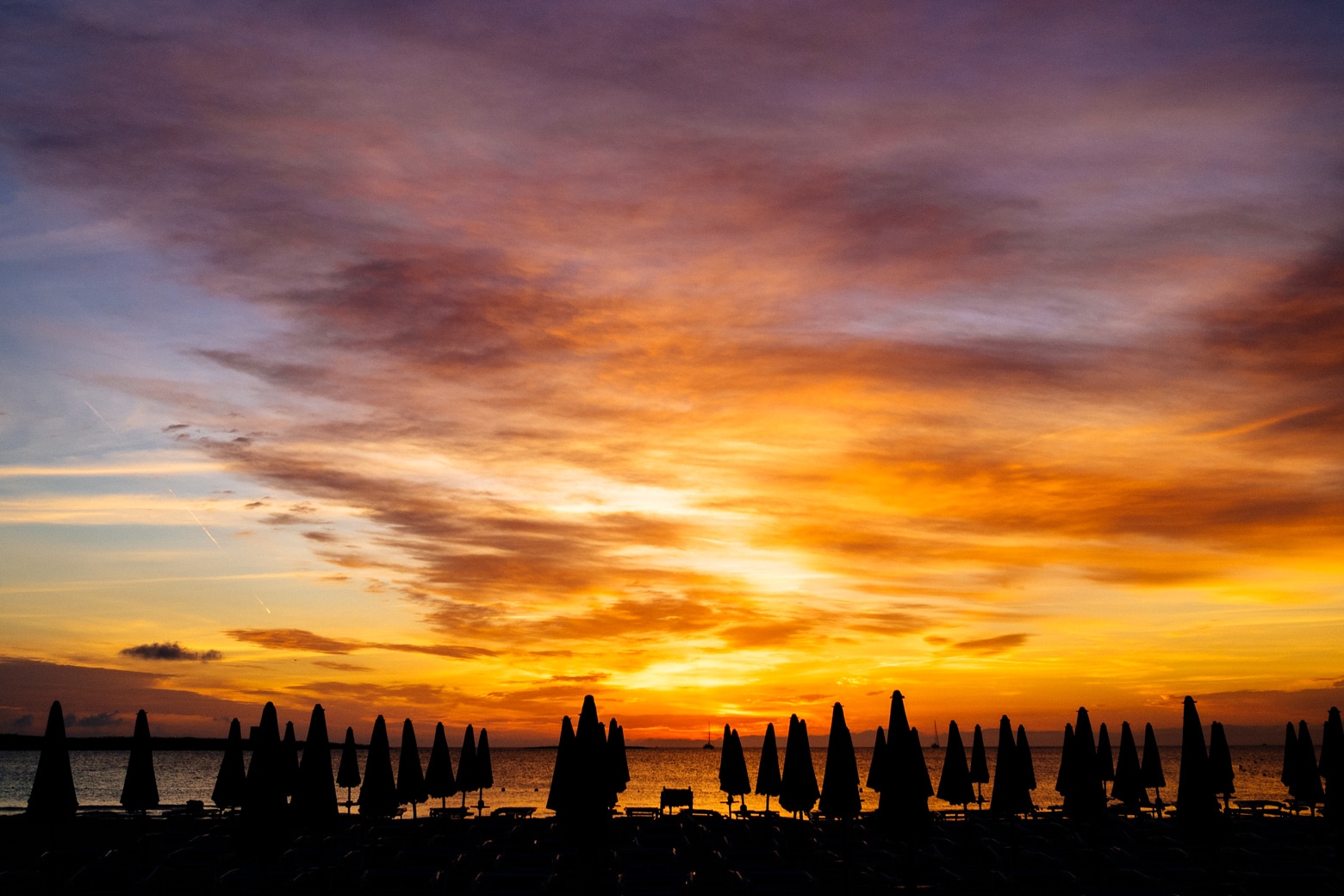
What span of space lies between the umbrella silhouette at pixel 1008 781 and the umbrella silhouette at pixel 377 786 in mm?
16691

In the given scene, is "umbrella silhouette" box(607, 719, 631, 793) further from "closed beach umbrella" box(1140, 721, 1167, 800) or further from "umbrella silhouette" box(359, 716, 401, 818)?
"closed beach umbrella" box(1140, 721, 1167, 800)

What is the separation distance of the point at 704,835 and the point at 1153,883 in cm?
1281

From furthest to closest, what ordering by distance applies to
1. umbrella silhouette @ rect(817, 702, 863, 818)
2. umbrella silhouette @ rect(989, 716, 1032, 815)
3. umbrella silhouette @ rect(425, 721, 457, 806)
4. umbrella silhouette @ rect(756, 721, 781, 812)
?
1. umbrella silhouette @ rect(425, 721, 457, 806)
2. umbrella silhouette @ rect(756, 721, 781, 812)
3. umbrella silhouette @ rect(989, 716, 1032, 815)
4. umbrella silhouette @ rect(817, 702, 863, 818)

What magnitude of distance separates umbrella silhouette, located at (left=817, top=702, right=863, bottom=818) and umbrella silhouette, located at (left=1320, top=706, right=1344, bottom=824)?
32.6 ft

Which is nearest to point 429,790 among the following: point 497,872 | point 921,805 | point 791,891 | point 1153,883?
point 497,872

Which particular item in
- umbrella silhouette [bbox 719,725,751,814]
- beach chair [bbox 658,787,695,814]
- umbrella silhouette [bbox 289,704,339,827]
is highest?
umbrella silhouette [bbox 289,704,339,827]

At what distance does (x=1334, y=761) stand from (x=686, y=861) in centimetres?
1534

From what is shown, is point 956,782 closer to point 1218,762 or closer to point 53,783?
point 1218,762

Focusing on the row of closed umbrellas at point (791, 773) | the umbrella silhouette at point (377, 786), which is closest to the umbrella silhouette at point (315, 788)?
the row of closed umbrellas at point (791, 773)

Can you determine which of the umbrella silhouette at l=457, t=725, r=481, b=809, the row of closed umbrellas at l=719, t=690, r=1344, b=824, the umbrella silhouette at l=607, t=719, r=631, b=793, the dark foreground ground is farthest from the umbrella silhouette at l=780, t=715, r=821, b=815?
the umbrella silhouette at l=457, t=725, r=481, b=809

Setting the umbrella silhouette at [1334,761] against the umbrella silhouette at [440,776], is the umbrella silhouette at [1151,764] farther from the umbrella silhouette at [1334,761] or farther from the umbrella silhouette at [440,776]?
the umbrella silhouette at [440,776]

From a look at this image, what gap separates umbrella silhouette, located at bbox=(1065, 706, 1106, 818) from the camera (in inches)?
960

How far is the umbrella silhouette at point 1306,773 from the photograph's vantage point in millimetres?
33031

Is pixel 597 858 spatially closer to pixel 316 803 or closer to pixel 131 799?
pixel 316 803
